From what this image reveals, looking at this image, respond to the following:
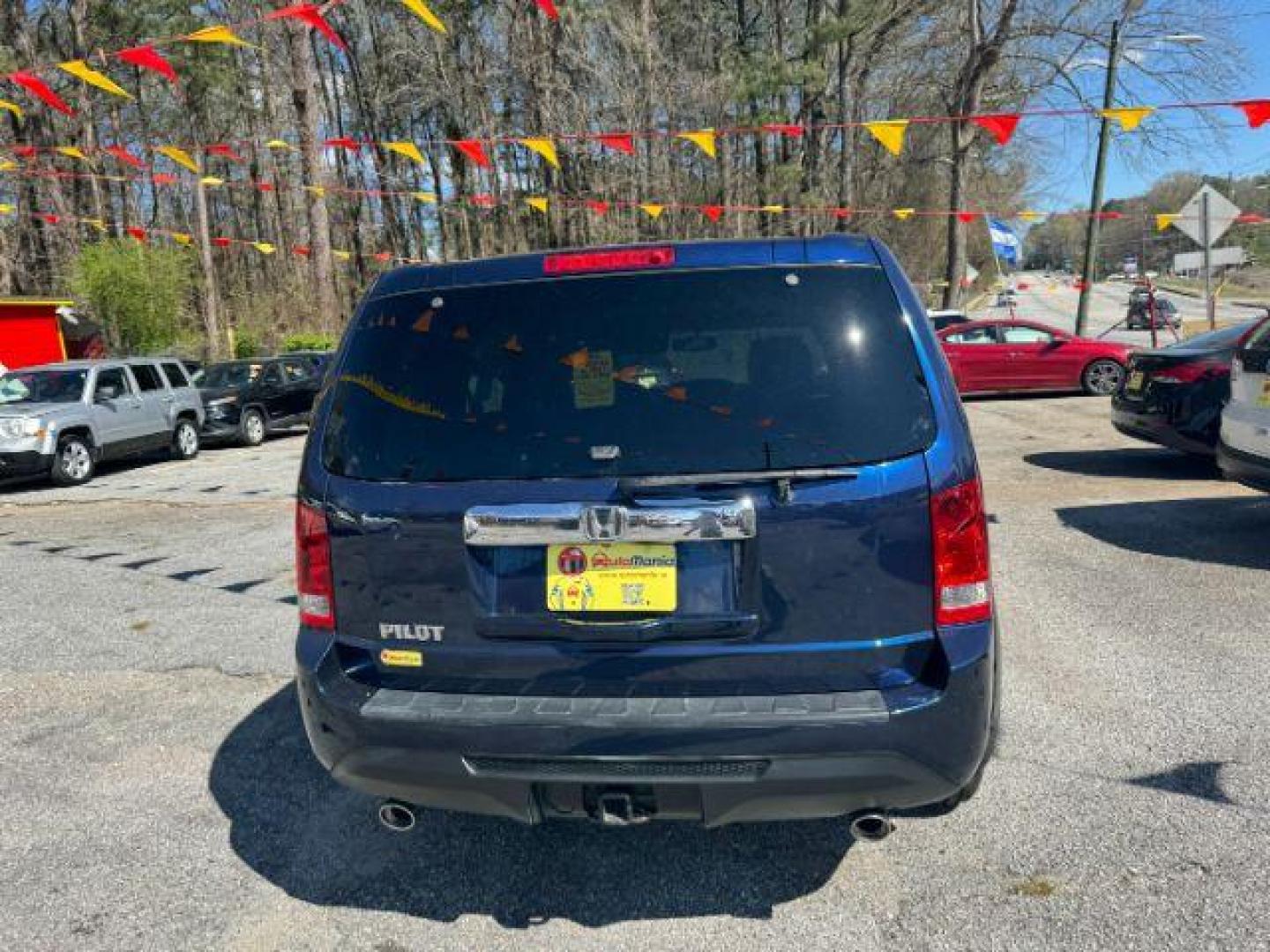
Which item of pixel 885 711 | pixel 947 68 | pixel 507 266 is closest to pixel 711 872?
pixel 885 711

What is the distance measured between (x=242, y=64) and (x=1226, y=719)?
119 ft

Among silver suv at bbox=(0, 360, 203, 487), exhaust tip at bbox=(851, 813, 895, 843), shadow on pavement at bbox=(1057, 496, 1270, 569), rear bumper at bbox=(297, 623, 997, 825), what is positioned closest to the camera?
rear bumper at bbox=(297, 623, 997, 825)

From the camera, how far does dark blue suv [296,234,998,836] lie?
7.37ft

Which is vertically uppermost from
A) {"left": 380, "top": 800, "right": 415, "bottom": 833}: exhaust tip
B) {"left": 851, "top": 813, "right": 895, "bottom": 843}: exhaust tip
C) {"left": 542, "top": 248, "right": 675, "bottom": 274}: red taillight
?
{"left": 542, "top": 248, "right": 675, "bottom": 274}: red taillight

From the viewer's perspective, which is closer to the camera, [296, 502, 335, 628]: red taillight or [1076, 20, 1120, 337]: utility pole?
[296, 502, 335, 628]: red taillight

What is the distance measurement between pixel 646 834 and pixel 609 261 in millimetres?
1859

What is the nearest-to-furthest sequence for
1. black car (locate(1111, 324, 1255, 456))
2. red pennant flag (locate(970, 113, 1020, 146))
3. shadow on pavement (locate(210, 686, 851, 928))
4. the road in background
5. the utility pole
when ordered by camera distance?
shadow on pavement (locate(210, 686, 851, 928)) → black car (locate(1111, 324, 1255, 456)) → red pennant flag (locate(970, 113, 1020, 146)) → the utility pole → the road in background

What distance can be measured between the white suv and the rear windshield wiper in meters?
5.02

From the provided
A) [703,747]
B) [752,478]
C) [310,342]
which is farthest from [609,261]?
[310,342]

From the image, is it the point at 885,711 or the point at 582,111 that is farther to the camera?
the point at 582,111

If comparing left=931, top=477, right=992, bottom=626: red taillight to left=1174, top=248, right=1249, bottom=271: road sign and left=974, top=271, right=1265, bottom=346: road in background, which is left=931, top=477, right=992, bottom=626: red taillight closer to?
left=1174, top=248, right=1249, bottom=271: road sign

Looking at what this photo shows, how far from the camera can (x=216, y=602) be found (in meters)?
6.01

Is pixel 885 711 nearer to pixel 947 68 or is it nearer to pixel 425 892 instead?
pixel 425 892

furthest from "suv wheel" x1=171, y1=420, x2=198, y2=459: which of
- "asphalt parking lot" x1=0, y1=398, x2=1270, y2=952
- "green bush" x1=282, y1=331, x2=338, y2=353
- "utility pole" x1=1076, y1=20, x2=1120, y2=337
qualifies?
"utility pole" x1=1076, y1=20, x2=1120, y2=337
